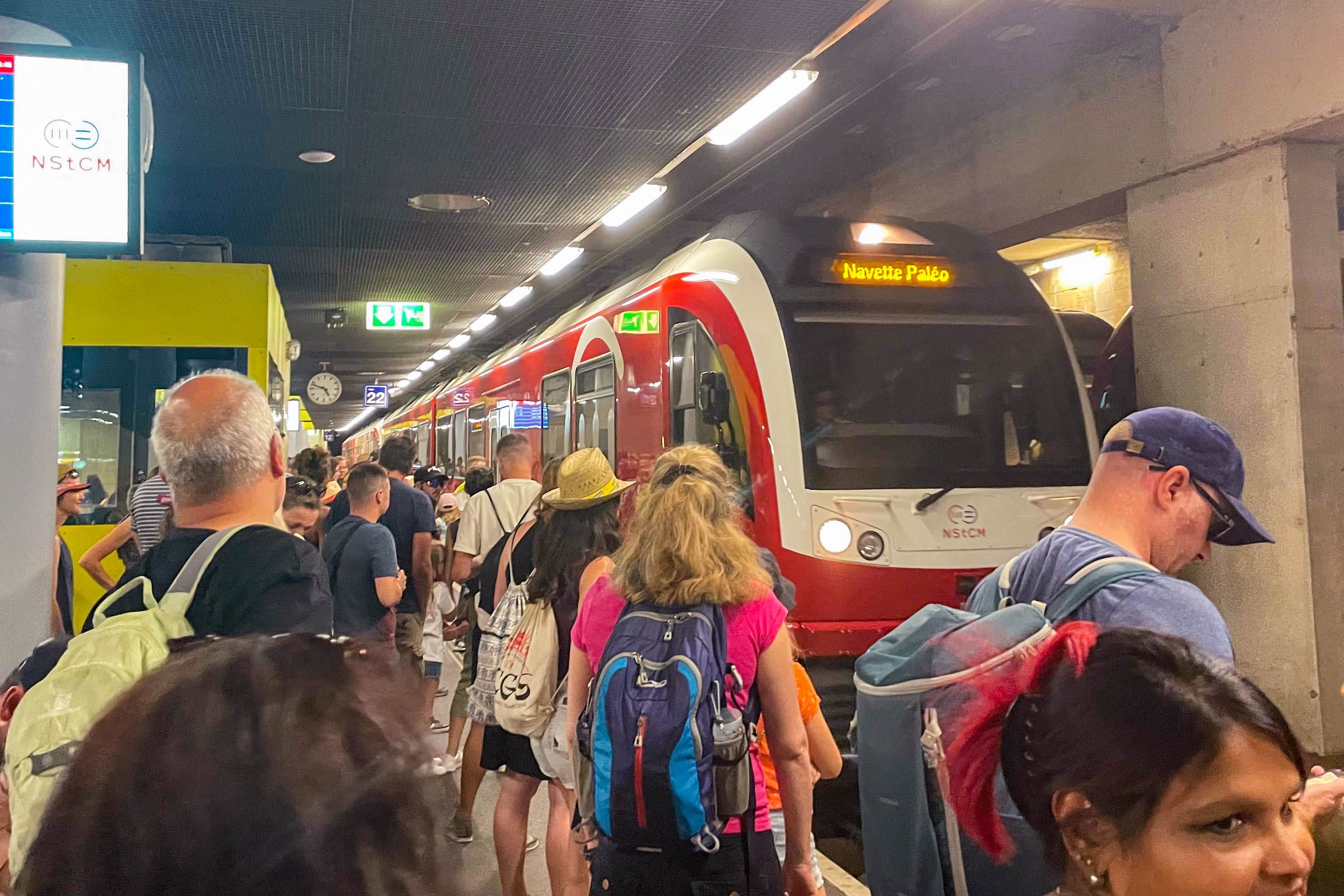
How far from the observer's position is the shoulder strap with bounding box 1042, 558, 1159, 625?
2072 mm

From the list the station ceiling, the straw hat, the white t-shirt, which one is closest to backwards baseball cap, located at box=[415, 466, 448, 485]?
the station ceiling

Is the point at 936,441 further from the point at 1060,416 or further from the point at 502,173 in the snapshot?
the point at 502,173

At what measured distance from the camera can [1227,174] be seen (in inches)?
276

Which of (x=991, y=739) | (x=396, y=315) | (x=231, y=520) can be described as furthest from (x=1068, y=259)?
(x=991, y=739)

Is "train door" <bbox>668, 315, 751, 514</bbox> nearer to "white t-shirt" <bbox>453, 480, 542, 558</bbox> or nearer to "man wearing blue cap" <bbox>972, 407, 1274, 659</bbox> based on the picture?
"white t-shirt" <bbox>453, 480, 542, 558</bbox>

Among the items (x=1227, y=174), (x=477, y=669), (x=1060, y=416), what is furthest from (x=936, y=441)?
(x=477, y=669)

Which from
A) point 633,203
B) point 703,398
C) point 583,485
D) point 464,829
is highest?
point 633,203

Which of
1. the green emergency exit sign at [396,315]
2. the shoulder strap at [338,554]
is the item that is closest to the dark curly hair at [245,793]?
the shoulder strap at [338,554]

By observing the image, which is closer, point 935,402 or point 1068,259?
point 935,402

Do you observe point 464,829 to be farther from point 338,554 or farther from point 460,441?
point 460,441

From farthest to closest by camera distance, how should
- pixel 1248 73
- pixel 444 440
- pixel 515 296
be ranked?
pixel 444 440 < pixel 515 296 < pixel 1248 73

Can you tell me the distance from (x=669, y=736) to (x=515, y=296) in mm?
14340

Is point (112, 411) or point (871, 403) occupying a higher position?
point (112, 411)

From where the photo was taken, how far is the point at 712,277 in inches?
274
